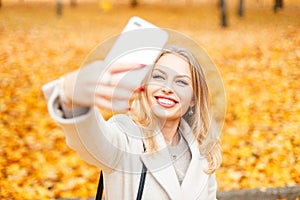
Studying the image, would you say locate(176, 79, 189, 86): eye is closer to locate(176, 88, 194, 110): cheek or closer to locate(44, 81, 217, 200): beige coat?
locate(176, 88, 194, 110): cheek

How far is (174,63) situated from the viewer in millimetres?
1189

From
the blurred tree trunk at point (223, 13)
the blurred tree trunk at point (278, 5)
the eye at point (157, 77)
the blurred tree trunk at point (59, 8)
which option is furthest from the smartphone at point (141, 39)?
the blurred tree trunk at point (223, 13)

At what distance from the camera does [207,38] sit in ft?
19.7

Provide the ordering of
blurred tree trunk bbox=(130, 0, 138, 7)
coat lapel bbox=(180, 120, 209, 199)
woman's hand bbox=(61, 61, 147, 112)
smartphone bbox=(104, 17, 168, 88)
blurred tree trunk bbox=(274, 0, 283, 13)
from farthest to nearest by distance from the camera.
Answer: blurred tree trunk bbox=(130, 0, 138, 7)
blurred tree trunk bbox=(274, 0, 283, 13)
coat lapel bbox=(180, 120, 209, 199)
smartphone bbox=(104, 17, 168, 88)
woman's hand bbox=(61, 61, 147, 112)

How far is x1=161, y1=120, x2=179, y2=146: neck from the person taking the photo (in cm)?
125

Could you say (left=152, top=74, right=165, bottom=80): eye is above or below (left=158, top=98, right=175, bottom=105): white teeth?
above

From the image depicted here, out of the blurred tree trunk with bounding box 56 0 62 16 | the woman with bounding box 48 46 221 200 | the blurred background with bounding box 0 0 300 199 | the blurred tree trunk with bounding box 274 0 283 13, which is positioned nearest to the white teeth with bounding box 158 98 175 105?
the woman with bounding box 48 46 221 200

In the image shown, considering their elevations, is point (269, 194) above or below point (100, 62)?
below

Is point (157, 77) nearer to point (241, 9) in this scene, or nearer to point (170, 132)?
point (170, 132)

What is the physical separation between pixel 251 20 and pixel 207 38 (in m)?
0.71

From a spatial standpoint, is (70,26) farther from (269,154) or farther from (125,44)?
(125,44)

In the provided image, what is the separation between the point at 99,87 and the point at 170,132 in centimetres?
58

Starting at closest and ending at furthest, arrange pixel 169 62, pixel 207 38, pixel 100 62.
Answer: pixel 100 62, pixel 169 62, pixel 207 38

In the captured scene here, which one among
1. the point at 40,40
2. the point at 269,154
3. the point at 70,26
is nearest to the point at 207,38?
the point at 70,26
